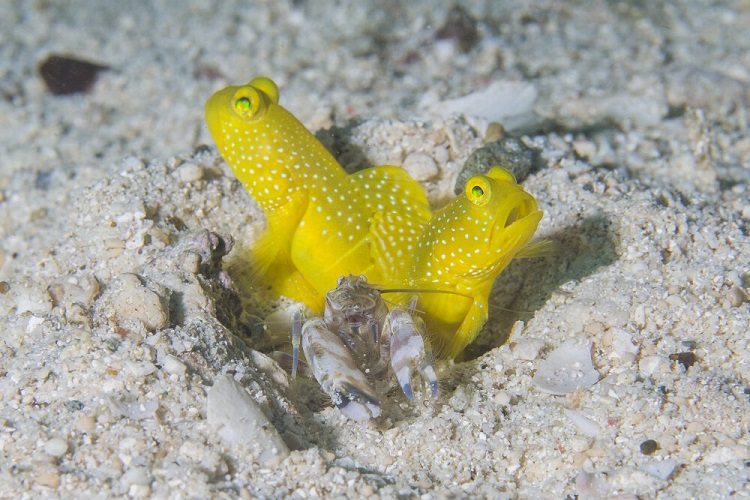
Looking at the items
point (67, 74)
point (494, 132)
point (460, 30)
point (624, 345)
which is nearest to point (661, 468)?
point (624, 345)

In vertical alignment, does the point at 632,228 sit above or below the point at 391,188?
below

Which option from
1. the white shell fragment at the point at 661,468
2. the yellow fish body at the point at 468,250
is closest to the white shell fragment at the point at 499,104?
the yellow fish body at the point at 468,250

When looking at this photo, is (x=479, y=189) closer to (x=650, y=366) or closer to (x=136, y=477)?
(x=650, y=366)

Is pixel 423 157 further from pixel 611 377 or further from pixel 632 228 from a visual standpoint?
pixel 611 377

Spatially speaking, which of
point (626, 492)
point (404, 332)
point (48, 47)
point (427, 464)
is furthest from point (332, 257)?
point (48, 47)

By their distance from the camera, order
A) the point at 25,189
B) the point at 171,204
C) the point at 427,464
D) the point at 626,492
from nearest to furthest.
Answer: the point at 626,492 < the point at 427,464 < the point at 171,204 < the point at 25,189
